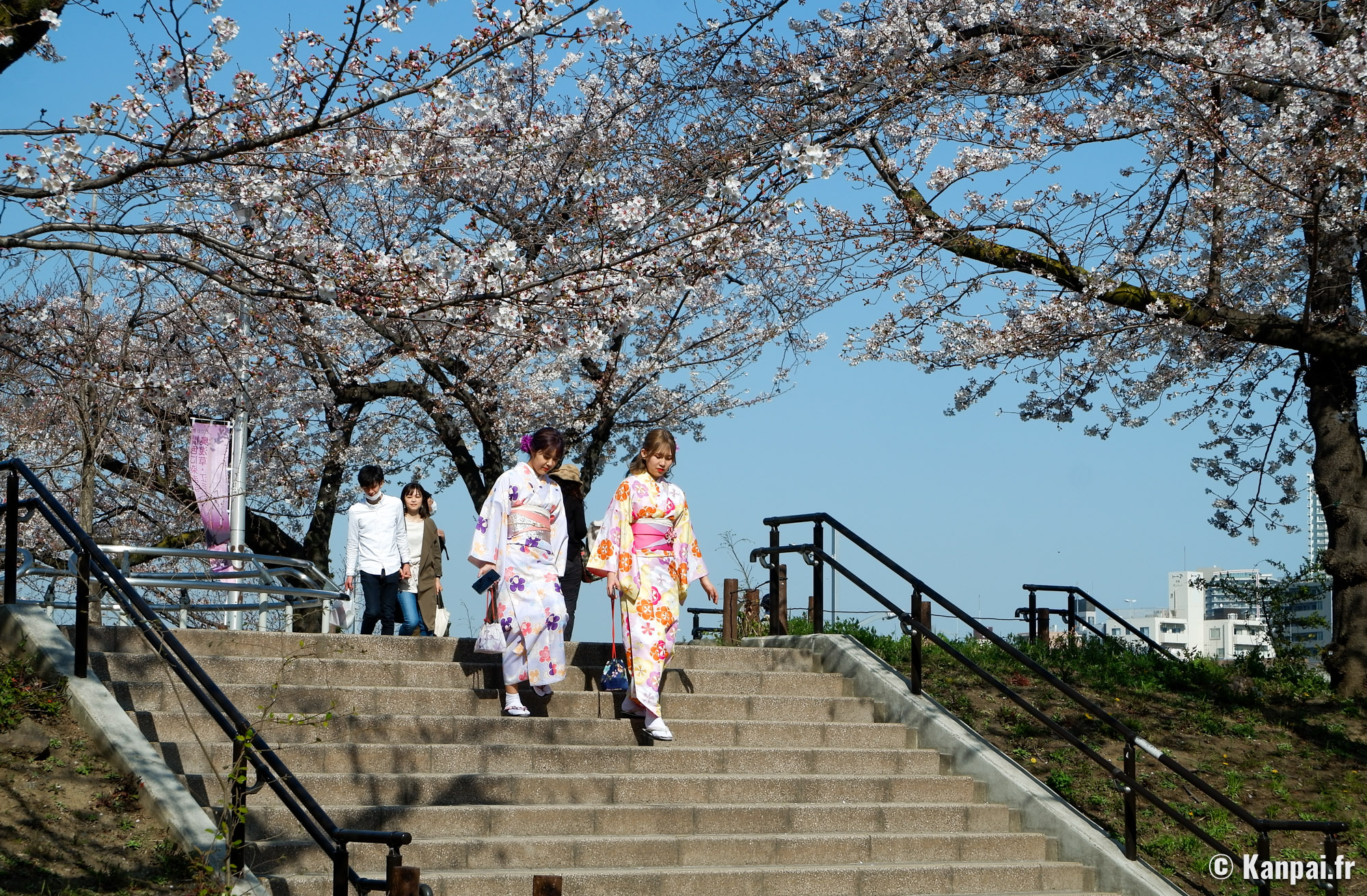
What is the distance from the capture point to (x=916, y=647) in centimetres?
802

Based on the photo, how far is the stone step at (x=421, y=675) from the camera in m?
6.87

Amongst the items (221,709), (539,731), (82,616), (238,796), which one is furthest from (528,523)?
(238,796)

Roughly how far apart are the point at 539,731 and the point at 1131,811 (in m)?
3.18

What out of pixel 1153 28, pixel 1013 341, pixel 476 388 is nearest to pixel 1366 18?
pixel 1153 28

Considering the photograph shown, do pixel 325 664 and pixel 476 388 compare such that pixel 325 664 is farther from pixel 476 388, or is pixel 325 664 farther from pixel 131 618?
pixel 476 388

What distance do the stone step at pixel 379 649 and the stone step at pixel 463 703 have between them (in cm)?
28

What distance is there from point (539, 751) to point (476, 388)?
9.84 m

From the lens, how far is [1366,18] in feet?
30.6

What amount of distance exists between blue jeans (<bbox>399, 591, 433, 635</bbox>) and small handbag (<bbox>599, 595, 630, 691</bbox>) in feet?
11.1

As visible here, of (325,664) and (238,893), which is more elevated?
(325,664)

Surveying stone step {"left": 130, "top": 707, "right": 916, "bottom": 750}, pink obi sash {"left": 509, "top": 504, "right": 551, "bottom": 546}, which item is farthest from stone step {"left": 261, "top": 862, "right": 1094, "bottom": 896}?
pink obi sash {"left": 509, "top": 504, "right": 551, "bottom": 546}

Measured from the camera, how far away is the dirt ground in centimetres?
498

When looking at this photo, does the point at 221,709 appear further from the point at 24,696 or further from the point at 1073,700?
the point at 1073,700

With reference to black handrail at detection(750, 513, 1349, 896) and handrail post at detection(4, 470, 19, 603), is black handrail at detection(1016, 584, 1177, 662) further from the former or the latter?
handrail post at detection(4, 470, 19, 603)
